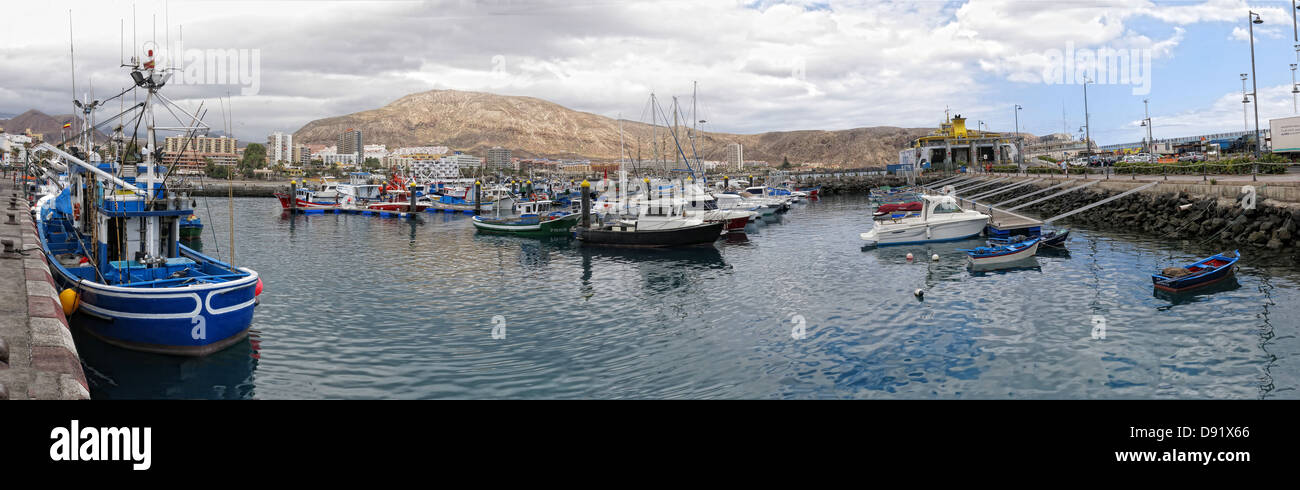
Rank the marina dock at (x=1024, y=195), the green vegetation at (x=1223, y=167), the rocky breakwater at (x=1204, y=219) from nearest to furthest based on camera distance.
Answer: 1. the rocky breakwater at (x=1204, y=219)
2. the marina dock at (x=1024, y=195)
3. the green vegetation at (x=1223, y=167)

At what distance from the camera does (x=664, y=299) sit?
24531 mm

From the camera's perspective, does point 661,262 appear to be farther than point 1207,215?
Yes

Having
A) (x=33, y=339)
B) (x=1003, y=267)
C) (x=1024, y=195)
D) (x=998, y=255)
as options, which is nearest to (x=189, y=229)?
(x=33, y=339)

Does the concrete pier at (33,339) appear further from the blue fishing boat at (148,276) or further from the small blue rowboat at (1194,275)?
the small blue rowboat at (1194,275)

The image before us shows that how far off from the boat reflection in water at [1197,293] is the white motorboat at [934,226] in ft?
47.7

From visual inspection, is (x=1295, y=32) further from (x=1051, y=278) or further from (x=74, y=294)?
(x=74, y=294)

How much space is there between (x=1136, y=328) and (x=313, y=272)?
3120 centimetres

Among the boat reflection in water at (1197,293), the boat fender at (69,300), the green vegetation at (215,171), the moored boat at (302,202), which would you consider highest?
the green vegetation at (215,171)

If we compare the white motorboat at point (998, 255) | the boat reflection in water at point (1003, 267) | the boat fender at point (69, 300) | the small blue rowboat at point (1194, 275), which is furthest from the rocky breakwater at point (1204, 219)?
the boat fender at point (69, 300)

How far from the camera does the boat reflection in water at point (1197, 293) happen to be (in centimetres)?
2088

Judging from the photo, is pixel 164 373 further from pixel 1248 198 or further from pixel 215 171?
pixel 215 171

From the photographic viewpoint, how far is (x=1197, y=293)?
21578mm

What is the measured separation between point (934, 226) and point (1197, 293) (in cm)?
1603
